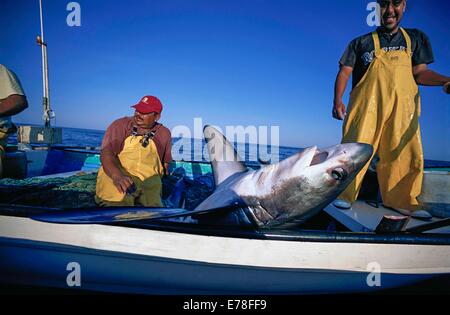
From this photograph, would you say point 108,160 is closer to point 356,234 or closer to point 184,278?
point 184,278

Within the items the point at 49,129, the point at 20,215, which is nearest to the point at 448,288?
the point at 20,215

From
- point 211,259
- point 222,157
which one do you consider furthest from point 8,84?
point 211,259

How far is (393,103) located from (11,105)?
4.43m

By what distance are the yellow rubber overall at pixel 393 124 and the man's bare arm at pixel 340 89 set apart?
0.75 ft

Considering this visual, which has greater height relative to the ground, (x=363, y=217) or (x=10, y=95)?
(x=10, y=95)

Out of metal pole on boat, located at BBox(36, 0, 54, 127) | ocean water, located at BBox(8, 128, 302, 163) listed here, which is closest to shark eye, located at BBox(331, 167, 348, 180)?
ocean water, located at BBox(8, 128, 302, 163)

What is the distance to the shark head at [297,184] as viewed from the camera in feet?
5.56

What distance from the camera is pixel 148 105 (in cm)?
279

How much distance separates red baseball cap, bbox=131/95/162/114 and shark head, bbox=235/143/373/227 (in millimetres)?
1673

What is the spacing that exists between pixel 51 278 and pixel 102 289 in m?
0.46

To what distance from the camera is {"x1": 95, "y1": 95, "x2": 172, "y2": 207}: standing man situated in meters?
2.60

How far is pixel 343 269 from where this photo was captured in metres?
1.56

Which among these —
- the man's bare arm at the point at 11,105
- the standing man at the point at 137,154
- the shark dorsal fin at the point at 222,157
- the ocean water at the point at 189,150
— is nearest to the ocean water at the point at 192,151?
the ocean water at the point at 189,150

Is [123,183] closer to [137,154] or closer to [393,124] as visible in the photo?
[137,154]
